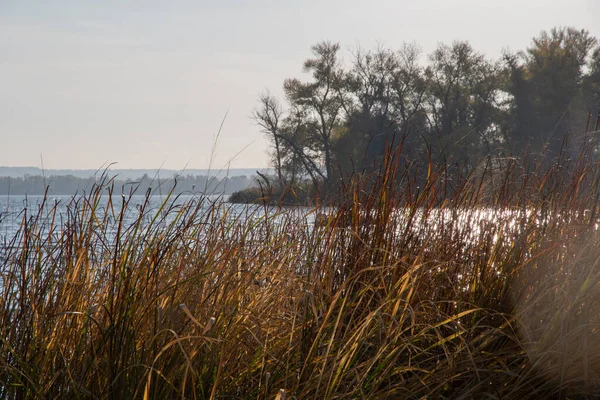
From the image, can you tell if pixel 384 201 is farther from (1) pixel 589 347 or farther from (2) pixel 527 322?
(1) pixel 589 347

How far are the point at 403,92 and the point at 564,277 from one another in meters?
35.4

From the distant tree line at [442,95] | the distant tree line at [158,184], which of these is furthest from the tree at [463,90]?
the distant tree line at [158,184]

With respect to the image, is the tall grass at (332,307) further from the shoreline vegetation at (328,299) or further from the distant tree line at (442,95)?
the distant tree line at (442,95)

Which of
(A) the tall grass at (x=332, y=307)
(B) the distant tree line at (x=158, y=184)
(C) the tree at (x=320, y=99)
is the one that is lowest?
(A) the tall grass at (x=332, y=307)

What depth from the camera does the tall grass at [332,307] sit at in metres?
2.12

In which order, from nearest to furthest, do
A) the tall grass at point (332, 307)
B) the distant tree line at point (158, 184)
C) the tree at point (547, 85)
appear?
the tall grass at point (332, 307)
the distant tree line at point (158, 184)
the tree at point (547, 85)

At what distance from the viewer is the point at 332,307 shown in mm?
2174

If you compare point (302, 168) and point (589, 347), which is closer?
point (589, 347)

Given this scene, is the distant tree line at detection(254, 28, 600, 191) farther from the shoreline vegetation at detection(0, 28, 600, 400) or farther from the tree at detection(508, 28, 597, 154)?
the shoreline vegetation at detection(0, 28, 600, 400)

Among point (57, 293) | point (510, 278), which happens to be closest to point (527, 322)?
point (510, 278)

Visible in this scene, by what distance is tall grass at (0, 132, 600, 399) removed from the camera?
2.12 meters

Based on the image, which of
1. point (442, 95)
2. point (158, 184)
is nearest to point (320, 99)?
point (442, 95)

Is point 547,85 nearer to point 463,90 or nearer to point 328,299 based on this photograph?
point 463,90

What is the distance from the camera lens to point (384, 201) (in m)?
3.21
